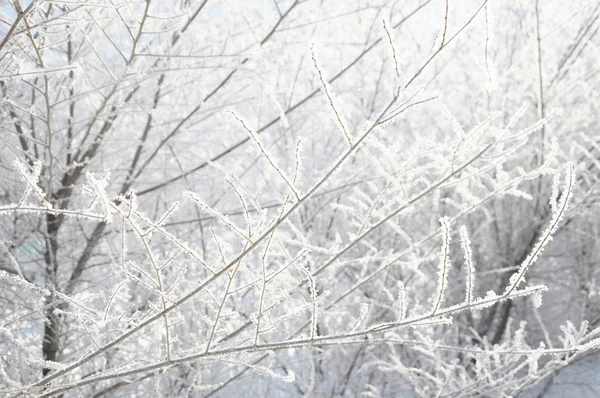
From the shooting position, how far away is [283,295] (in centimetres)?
166

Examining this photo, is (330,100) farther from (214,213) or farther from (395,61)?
(214,213)

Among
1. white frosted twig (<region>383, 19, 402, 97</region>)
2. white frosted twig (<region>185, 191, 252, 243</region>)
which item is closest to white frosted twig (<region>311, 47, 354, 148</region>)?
white frosted twig (<region>383, 19, 402, 97</region>)

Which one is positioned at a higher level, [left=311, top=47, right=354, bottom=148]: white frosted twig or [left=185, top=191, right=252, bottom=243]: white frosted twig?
[left=311, top=47, right=354, bottom=148]: white frosted twig

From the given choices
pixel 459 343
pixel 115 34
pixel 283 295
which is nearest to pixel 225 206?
pixel 115 34

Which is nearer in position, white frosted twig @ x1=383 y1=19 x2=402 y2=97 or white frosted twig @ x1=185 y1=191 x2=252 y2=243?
white frosted twig @ x1=383 y1=19 x2=402 y2=97

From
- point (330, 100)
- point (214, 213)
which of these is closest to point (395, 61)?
point (330, 100)

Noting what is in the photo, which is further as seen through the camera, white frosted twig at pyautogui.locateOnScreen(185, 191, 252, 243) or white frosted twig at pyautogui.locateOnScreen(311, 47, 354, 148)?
white frosted twig at pyautogui.locateOnScreen(185, 191, 252, 243)

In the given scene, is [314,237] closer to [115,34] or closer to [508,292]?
[115,34]

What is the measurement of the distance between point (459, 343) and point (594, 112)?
2613mm

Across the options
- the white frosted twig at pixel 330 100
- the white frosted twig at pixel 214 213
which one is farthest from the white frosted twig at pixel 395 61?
the white frosted twig at pixel 214 213

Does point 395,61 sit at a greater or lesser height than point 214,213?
greater

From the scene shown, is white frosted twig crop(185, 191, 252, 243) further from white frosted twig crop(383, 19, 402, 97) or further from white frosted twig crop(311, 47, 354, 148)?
white frosted twig crop(383, 19, 402, 97)

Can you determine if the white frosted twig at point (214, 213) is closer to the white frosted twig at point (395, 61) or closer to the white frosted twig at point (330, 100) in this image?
the white frosted twig at point (330, 100)

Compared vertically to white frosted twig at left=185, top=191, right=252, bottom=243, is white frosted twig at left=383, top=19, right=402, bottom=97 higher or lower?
higher
